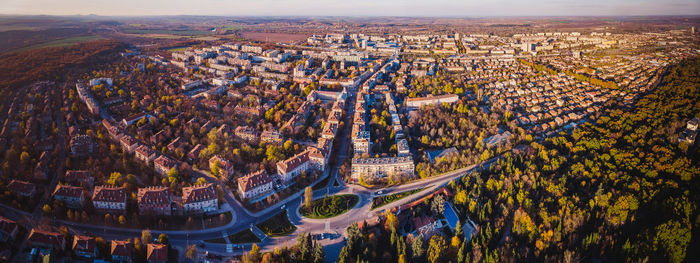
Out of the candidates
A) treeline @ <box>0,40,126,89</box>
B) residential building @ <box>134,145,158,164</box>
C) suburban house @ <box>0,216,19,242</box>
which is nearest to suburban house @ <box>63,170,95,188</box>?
residential building @ <box>134,145,158,164</box>

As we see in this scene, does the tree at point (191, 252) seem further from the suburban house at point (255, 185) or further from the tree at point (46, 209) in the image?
the tree at point (46, 209)

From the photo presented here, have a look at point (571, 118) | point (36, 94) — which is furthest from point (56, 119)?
point (571, 118)

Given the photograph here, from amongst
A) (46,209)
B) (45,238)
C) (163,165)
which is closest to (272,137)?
(163,165)

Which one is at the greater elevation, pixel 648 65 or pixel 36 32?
pixel 36 32

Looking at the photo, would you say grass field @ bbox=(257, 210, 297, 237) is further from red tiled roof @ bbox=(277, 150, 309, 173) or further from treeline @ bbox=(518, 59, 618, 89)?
treeline @ bbox=(518, 59, 618, 89)

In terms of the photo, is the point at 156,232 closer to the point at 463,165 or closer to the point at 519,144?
the point at 463,165
